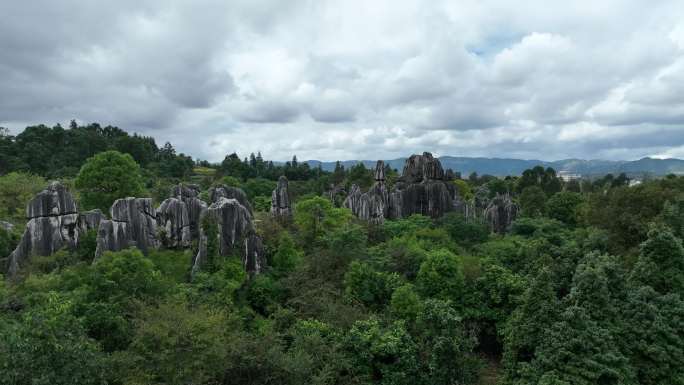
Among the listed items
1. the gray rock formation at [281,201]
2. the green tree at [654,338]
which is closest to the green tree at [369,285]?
the green tree at [654,338]

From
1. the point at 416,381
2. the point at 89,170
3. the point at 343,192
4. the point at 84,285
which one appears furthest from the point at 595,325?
the point at 343,192

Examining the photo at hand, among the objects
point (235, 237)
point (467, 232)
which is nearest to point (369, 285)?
point (235, 237)

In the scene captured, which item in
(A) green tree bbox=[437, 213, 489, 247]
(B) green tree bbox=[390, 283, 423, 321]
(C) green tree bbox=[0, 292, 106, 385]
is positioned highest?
(C) green tree bbox=[0, 292, 106, 385]

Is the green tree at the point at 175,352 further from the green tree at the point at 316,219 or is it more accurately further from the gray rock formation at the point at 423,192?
the gray rock formation at the point at 423,192

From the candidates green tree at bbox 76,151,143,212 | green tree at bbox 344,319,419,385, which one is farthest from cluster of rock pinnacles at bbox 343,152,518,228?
Result: green tree at bbox 344,319,419,385

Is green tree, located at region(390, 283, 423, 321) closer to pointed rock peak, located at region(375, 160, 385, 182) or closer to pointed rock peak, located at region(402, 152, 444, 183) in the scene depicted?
pointed rock peak, located at region(402, 152, 444, 183)

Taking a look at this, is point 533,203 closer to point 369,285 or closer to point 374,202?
point 374,202

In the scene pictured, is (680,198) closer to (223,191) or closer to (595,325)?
(595,325)
